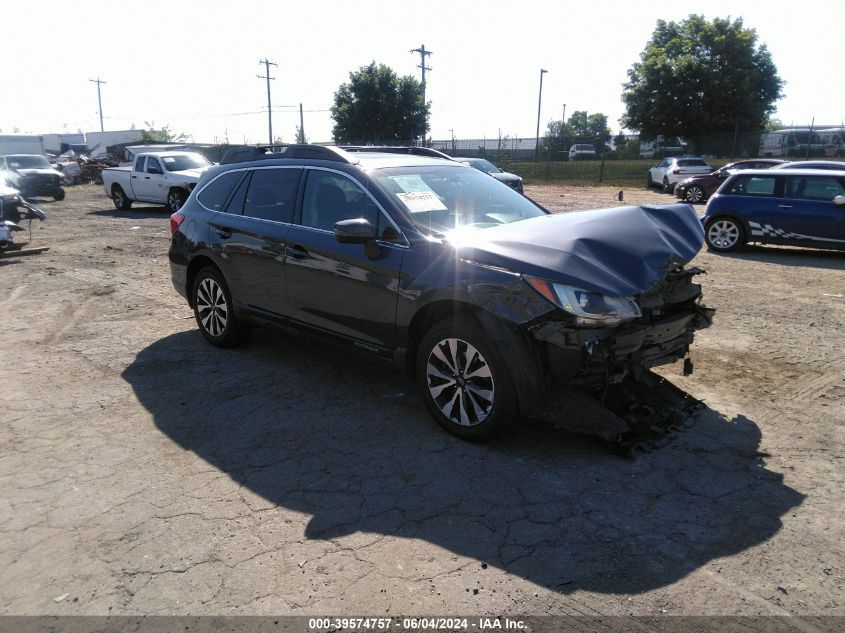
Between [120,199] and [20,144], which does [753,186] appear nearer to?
[120,199]

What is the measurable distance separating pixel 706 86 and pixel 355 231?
41066 mm

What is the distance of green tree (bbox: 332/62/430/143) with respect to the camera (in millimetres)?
41938

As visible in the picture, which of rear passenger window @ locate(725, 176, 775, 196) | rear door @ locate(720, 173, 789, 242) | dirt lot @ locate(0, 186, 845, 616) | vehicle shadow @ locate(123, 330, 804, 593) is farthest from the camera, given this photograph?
rear passenger window @ locate(725, 176, 775, 196)

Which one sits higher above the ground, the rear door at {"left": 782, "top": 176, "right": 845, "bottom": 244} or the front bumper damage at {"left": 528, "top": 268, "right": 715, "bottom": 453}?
the rear door at {"left": 782, "top": 176, "right": 845, "bottom": 244}

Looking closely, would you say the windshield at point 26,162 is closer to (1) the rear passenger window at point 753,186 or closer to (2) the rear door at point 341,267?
(2) the rear door at point 341,267

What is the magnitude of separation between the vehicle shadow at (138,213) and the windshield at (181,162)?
139 centimetres

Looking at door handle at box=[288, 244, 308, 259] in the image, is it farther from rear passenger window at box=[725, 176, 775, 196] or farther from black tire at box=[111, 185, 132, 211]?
black tire at box=[111, 185, 132, 211]

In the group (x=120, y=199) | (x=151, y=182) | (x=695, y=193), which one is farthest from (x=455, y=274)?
(x=695, y=193)

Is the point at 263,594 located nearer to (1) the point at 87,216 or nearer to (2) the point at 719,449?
(2) the point at 719,449

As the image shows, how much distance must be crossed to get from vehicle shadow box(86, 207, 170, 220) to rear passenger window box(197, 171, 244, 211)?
13086mm

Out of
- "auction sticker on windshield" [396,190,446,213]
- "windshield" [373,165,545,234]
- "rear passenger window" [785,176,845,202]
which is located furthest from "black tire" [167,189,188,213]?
"auction sticker on windshield" [396,190,446,213]

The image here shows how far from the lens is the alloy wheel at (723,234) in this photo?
1180cm

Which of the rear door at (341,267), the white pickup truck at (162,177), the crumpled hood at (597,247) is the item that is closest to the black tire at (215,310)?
the rear door at (341,267)

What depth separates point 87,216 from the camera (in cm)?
1905
